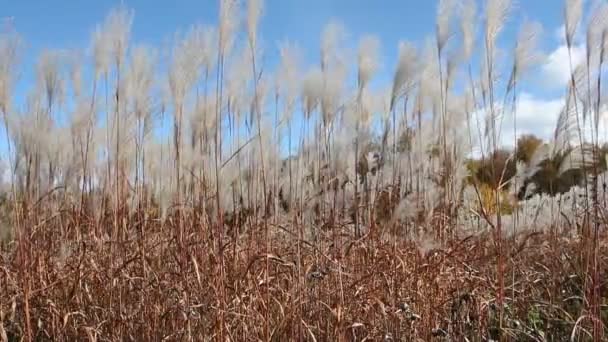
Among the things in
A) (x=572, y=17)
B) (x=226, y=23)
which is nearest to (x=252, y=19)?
(x=226, y=23)

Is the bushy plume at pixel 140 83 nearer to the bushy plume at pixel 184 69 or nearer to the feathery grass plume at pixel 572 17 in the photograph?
the bushy plume at pixel 184 69

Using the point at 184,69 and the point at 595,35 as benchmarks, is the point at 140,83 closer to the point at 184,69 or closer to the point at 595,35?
the point at 184,69

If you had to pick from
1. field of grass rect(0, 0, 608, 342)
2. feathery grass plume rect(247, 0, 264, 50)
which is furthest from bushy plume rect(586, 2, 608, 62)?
feathery grass plume rect(247, 0, 264, 50)

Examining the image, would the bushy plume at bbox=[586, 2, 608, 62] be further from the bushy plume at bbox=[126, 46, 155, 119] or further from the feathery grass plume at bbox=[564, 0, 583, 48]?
the bushy plume at bbox=[126, 46, 155, 119]

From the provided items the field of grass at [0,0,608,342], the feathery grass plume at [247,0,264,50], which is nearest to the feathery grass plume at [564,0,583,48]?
the field of grass at [0,0,608,342]

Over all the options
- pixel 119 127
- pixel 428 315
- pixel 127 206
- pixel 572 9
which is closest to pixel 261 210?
pixel 127 206

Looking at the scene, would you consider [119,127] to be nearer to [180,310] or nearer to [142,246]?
[142,246]

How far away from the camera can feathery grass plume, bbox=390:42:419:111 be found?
3131mm

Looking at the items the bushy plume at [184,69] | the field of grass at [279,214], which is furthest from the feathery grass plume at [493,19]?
the bushy plume at [184,69]

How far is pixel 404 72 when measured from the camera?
3145 mm

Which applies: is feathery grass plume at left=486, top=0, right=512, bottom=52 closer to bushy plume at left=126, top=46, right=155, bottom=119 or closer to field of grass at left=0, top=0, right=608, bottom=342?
field of grass at left=0, top=0, right=608, bottom=342

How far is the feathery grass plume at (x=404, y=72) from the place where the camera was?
3.13 meters

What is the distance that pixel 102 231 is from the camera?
3533 mm

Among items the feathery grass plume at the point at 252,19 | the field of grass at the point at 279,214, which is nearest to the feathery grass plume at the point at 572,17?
the field of grass at the point at 279,214
